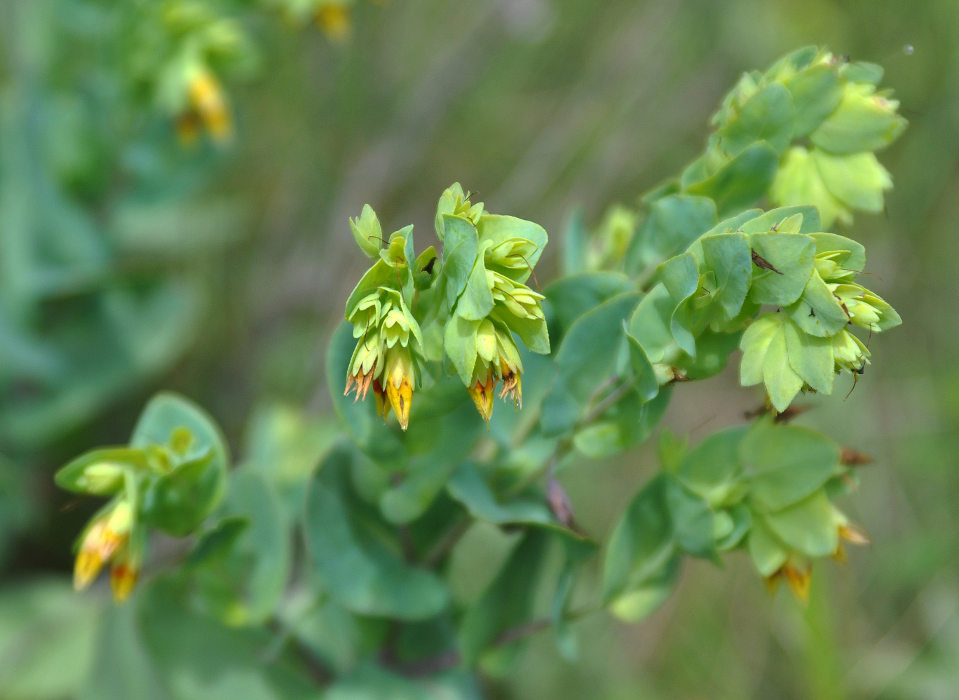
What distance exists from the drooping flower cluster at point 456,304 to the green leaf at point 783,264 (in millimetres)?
216

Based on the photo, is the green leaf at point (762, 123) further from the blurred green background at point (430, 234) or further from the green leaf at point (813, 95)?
the blurred green background at point (430, 234)

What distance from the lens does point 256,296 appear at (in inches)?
98.4

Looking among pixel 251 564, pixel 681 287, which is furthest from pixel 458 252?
pixel 251 564

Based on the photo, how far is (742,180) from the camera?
981mm

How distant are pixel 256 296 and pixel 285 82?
0.70 meters

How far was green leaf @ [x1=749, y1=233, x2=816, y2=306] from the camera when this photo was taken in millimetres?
782

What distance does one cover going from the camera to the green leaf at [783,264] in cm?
78

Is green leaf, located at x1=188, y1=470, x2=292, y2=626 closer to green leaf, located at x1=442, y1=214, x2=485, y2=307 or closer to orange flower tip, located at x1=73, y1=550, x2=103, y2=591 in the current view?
orange flower tip, located at x1=73, y1=550, x2=103, y2=591

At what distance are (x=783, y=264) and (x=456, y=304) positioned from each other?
12.4 inches

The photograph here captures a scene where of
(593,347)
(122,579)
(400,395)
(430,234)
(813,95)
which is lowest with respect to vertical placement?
→ (430,234)

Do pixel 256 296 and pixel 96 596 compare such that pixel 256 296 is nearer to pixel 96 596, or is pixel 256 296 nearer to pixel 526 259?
pixel 96 596

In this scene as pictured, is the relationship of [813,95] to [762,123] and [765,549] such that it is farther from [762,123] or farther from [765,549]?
[765,549]

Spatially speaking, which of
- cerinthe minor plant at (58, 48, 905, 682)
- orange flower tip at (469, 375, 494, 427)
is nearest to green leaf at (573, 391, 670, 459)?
cerinthe minor plant at (58, 48, 905, 682)

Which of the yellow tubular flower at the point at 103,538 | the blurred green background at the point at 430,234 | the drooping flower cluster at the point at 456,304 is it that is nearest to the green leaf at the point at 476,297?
the drooping flower cluster at the point at 456,304
